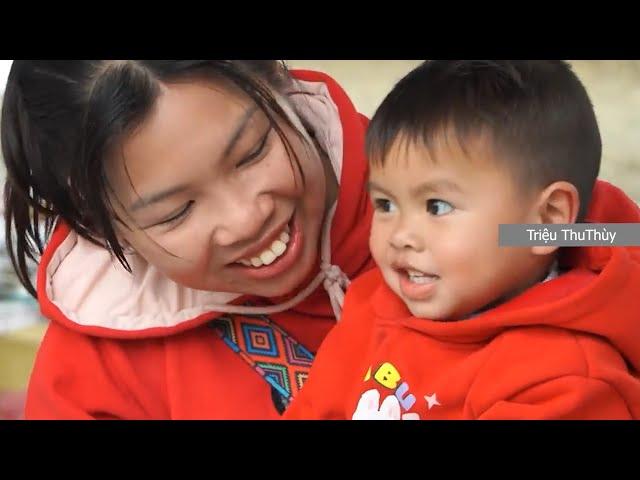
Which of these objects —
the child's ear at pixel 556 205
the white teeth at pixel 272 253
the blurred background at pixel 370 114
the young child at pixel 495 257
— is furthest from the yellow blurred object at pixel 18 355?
the child's ear at pixel 556 205

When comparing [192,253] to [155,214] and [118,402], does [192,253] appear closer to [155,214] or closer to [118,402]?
[155,214]

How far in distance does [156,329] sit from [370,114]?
33 cm

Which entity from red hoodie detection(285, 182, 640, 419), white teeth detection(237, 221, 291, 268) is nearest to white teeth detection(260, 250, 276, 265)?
white teeth detection(237, 221, 291, 268)

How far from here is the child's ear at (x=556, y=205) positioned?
691 millimetres

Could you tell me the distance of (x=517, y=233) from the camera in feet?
2.31

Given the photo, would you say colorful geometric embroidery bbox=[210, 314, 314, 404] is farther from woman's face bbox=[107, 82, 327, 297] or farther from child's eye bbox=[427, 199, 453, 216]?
child's eye bbox=[427, 199, 453, 216]

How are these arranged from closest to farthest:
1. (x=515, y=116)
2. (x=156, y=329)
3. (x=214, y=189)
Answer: (x=515, y=116)
(x=214, y=189)
(x=156, y=329)

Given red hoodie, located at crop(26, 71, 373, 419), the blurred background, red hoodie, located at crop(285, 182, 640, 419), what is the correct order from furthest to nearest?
red hoodie, located at crop(26, 71, 373, 419) < the blurred background < red hoodie, located at crop(285, 182, 640, 419)

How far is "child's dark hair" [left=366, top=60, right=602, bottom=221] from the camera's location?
68 centimetres

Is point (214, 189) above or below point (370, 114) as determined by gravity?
below

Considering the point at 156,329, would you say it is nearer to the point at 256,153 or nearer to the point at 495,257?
the point at 256,153

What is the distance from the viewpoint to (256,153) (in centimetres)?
80

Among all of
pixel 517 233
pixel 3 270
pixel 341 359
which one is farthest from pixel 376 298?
pixel 3 270

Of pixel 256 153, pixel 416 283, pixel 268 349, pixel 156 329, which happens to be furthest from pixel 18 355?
pixel 416 283
